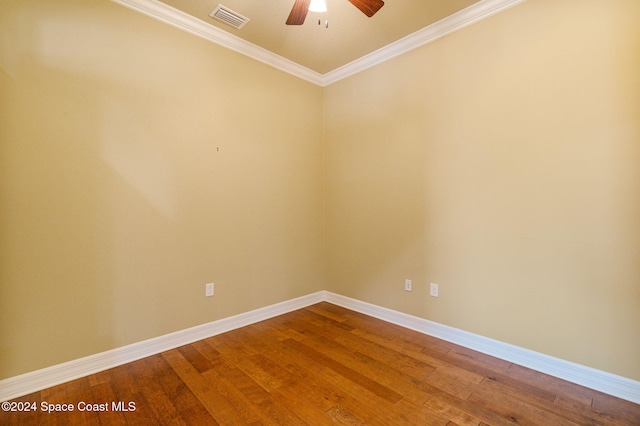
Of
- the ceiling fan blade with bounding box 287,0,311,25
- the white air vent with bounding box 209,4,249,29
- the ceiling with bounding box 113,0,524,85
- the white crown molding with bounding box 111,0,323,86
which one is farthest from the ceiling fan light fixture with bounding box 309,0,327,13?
the white crown molding with bounding box 111,0,323,86

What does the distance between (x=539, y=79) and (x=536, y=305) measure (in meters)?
1.63

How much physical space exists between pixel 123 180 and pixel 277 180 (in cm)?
141

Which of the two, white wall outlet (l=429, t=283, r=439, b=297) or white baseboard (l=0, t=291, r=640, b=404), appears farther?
white wall outlet (l=429, t=283, r=439, b=297)

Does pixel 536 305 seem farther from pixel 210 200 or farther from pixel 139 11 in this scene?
pixel 139 11

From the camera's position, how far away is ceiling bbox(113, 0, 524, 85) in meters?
2.23

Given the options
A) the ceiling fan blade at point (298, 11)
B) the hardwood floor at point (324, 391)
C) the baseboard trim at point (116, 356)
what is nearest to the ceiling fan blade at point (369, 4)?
the ceiling fan blade at point (298, 11)

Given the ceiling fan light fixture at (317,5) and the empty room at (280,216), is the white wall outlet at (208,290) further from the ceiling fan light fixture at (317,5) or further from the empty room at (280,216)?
the ceiling fan light fixture at (317,5)

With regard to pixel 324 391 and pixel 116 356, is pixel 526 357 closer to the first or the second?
pixel 324 391

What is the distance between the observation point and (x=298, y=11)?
1.83 meters

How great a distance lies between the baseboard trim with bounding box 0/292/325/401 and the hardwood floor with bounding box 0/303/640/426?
0.20ft

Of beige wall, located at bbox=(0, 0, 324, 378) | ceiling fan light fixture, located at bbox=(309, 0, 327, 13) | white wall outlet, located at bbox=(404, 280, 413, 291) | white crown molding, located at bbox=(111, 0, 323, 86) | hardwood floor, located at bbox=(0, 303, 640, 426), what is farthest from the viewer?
white wall outlet, located at bbox=(404, 280, 413, 291)

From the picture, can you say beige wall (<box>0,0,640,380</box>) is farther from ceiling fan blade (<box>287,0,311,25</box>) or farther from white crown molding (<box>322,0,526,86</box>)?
ceiling fan blade (<box>287,0,311,25</box>)

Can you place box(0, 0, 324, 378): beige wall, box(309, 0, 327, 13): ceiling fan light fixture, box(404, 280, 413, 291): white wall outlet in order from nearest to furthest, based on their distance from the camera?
box(309, 0, 327, 13): ceiling fan light fixture → box(0, 0, 324, 378): beige wall → box(404, 280, 413, 291): white wall outlet

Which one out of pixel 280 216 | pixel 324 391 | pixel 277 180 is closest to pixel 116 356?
pixel 324 391
